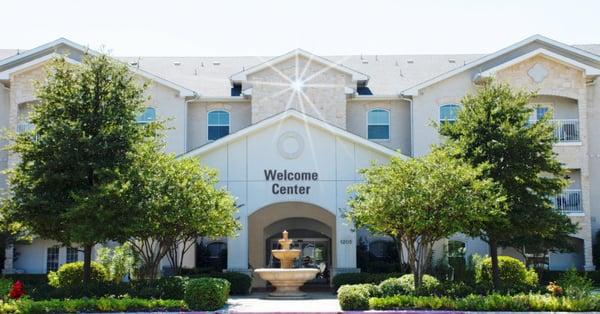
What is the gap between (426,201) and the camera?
21406mm

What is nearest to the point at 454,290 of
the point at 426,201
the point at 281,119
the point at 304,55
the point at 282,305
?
the point at 426,201

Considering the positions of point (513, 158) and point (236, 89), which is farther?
point (236, 89)

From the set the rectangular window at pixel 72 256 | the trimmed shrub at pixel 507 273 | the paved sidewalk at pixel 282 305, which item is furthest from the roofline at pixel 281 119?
the rectangular window at pixel 72 256

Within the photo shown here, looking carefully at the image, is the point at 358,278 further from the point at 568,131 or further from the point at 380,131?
the point at 568,131

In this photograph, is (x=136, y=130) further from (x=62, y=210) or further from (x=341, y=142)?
(x=341, y=142)

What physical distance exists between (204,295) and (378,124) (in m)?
17.3

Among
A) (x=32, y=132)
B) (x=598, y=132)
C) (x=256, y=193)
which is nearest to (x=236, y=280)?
(x=256, y=193)

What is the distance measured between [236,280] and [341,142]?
22.9ft

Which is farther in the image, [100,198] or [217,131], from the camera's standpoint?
[217,131]

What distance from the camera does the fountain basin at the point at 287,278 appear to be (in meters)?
24.2

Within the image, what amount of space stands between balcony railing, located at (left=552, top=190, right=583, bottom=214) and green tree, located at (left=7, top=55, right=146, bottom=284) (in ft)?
66.6

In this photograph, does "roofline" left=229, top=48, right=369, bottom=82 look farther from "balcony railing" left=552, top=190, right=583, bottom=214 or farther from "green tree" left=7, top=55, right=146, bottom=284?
"green tree" left=7, top=55, right=146, bottom=284

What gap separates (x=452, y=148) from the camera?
2386cm

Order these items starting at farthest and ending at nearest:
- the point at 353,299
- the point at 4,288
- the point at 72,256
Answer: the point at 72,256 < the point at 4,288 < the point at 353,299
